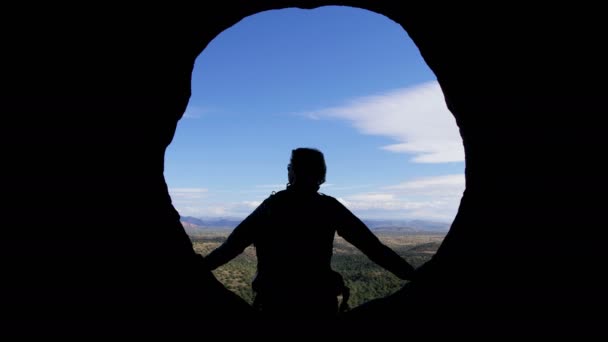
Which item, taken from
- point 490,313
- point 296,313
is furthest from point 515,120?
point 296,313

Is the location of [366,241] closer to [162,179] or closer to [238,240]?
[238,240]

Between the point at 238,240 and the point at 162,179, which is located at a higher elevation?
the point at 162,179

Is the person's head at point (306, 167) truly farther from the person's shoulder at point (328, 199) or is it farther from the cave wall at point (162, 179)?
the cave wall at point (162, 179)

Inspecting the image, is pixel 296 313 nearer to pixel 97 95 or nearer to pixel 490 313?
pixel 490 313

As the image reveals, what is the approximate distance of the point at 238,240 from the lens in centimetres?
335

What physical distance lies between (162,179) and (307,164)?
1183 mm

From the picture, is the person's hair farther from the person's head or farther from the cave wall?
the cave wall

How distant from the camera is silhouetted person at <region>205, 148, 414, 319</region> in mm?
3146

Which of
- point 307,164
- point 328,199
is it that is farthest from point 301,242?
point 307,164

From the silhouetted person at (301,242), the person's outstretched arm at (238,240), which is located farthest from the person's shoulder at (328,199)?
the person's outstretched arm at (238,240)

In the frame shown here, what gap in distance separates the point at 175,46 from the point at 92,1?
665 millimetres

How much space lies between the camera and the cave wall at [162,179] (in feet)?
9.70

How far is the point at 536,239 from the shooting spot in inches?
121

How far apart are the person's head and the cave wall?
106cm
